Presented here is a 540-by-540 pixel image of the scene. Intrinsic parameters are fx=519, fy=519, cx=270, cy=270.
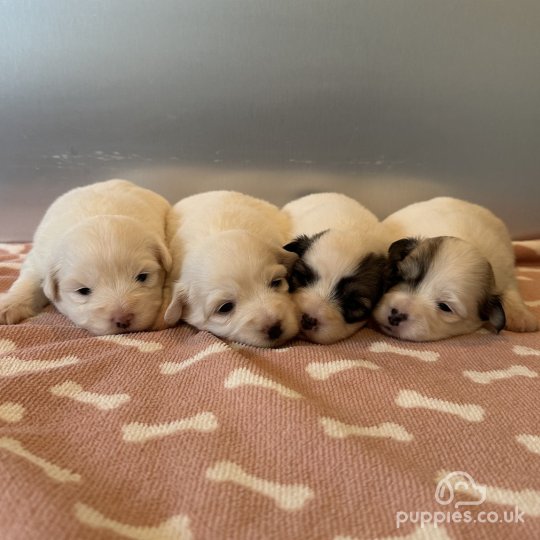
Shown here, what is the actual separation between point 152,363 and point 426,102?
2654 millimetres

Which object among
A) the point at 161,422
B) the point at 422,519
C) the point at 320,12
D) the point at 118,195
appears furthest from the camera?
the point at 320,12

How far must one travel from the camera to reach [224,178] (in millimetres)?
3621

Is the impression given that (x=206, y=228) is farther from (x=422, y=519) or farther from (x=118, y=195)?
(x=422, y=519)

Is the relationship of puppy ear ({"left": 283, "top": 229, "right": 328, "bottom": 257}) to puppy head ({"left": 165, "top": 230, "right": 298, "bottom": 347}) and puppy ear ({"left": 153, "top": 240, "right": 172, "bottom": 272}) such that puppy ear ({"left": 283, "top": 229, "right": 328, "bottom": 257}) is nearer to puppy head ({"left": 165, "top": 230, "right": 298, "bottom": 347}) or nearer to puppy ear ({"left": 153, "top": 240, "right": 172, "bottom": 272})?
puppy head ({"left": 165, "top": 230, "right": 298, "bottom": 347})

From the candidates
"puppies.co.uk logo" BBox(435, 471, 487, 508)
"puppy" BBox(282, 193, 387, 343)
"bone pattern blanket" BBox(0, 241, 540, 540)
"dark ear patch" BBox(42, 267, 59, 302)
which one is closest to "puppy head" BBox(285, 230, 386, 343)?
"puppy" BBox(282, 193, 387, 343)

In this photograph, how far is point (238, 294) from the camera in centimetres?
222

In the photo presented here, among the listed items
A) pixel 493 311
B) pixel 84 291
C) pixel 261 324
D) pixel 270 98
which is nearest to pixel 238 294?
pixel 261 324

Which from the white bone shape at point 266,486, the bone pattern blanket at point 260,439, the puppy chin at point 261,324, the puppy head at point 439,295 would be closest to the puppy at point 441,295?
the puppy head at point 439,295

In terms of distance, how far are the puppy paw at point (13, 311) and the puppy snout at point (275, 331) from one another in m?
1.14

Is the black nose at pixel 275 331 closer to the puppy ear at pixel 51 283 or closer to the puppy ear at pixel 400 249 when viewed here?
the puppy ear at pixel 400 249

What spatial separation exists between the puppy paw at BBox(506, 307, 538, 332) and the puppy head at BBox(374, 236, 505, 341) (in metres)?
0.18

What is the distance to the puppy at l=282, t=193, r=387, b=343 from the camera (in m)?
2.20

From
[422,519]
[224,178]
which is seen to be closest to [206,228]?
[224,178]

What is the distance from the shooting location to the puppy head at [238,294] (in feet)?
7.04
